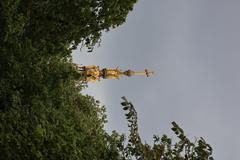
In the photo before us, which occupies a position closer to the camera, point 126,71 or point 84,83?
point 84,83

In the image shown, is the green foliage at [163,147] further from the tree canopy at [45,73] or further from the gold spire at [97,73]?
the gold spire at [97,73]

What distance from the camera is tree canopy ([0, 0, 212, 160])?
16609 millimetres

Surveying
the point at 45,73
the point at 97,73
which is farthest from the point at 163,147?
the point at 97,73

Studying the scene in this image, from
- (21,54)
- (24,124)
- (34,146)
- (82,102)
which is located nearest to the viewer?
(34,146)

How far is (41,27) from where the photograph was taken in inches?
787

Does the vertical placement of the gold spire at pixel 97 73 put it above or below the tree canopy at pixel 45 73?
above

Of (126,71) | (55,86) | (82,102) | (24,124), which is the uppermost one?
(126,71)

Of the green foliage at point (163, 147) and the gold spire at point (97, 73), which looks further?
the gold spire at point (97, 73)

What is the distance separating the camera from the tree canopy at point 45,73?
16609 mm

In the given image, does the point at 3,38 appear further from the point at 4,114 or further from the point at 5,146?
the point at 5,146

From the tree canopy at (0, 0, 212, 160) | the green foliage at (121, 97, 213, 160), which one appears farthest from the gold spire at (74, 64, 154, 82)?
the green foliage at (121, 97, 213, 160)

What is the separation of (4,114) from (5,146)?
1633 millimetres

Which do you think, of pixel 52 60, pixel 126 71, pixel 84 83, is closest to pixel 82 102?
pixel 84 83

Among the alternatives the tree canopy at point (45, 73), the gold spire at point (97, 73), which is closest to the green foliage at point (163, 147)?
the tree canopy at point (45, 73)
